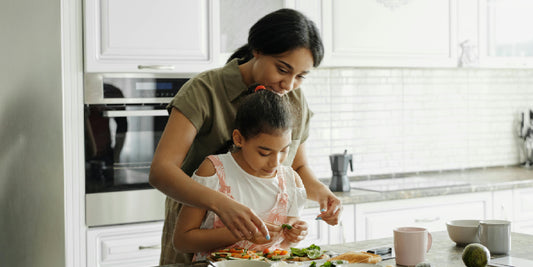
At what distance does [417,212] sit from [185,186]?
194 centimetres

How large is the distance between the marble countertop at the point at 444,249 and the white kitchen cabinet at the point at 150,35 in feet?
4.70

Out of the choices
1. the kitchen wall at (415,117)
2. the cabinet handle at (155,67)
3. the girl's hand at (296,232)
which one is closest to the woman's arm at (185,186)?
the girl's hand at (296,232)

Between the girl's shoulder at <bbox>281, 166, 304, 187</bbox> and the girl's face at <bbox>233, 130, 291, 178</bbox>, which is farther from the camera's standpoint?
the girl's shoulder at <bbox>281, 166, 304, 187</bbox>

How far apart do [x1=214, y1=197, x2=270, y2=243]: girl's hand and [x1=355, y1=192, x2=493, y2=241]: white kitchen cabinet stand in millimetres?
1657

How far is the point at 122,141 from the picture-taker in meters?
2.84

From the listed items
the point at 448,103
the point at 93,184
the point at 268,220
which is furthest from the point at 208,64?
the point at 448,103

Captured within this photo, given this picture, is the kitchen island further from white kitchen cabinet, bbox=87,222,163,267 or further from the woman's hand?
white kitchen cabinet, bbox=87,222,163,267

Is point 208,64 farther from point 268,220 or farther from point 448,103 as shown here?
point 448,103

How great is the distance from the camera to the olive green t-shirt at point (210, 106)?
1711 mm

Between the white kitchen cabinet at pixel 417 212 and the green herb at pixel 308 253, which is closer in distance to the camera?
the green herb at pixel 308 253

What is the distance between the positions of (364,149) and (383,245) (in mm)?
2168

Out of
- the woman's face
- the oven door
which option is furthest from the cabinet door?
the woman's face

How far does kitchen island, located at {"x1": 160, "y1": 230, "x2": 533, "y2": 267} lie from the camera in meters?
1.53

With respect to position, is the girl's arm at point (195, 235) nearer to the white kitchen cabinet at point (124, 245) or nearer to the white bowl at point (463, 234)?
the white bowl at point (463, 234)
